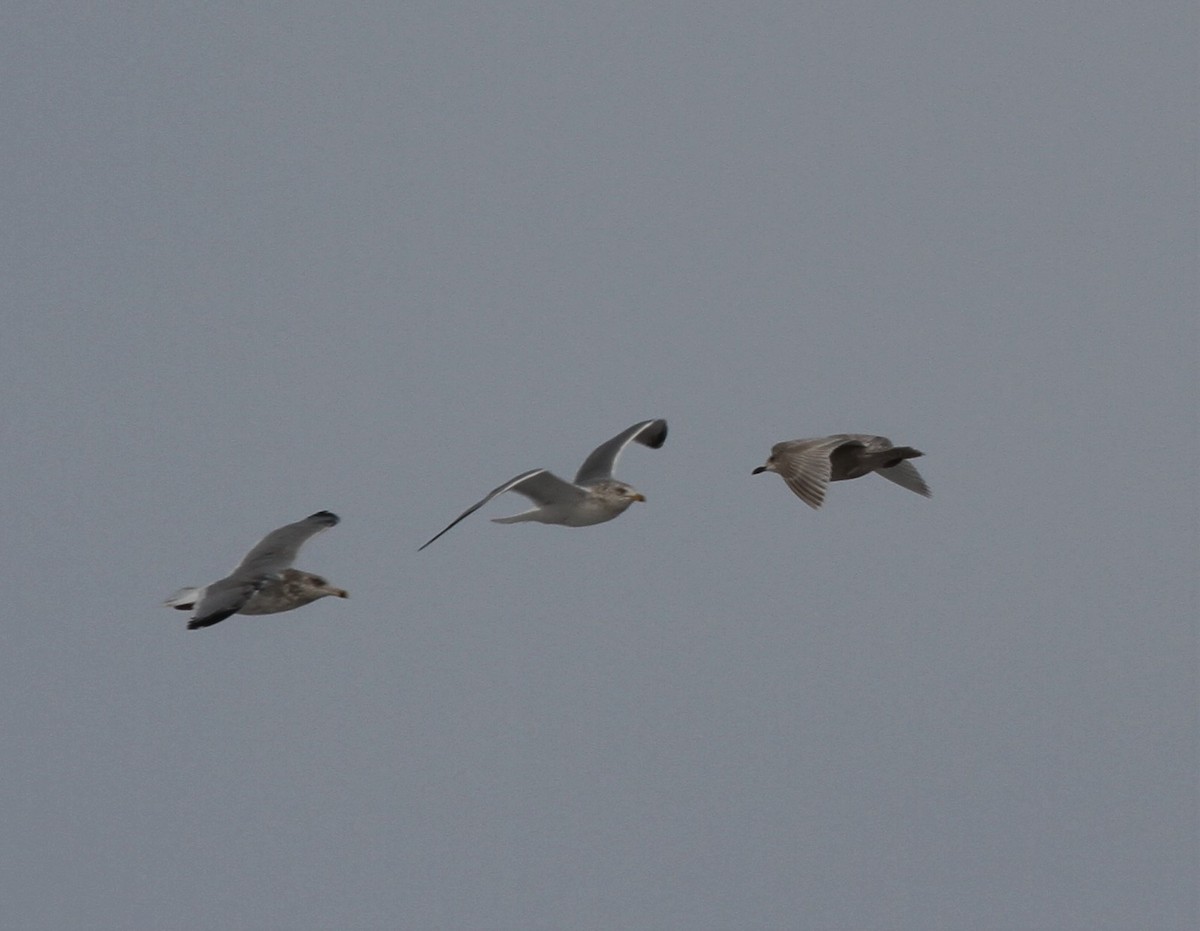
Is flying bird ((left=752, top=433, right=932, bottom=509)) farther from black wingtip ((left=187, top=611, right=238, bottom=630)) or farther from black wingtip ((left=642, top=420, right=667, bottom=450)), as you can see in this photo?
black wingtip ((left=187, top=611, right=238, bottom=630))

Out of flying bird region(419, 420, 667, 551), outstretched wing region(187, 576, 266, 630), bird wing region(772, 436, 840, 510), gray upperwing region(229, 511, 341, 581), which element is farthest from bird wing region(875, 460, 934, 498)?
outstretched wing region(187, 576, 266, 630)

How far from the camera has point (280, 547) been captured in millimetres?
21469

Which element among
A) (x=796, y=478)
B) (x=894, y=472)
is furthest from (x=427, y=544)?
(x=894, y=472)

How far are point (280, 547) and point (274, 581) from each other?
0.58 metres

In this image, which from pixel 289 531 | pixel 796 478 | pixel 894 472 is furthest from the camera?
pixel 894 472

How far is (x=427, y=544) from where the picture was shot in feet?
62.3

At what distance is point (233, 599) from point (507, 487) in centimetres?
316

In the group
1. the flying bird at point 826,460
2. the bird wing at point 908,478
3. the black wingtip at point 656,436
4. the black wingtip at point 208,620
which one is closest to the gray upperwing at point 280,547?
the black wingtip at point 208,620

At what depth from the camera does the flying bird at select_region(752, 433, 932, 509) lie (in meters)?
23.7

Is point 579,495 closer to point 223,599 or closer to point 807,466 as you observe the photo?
point 807,466

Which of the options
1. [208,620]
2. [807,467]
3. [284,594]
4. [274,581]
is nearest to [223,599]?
[208,620]

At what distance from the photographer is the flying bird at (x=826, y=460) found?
2370 cm

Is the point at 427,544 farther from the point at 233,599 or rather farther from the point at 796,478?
the point at 796,478

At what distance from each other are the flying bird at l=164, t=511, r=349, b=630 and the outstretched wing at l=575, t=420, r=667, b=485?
11.0ft
